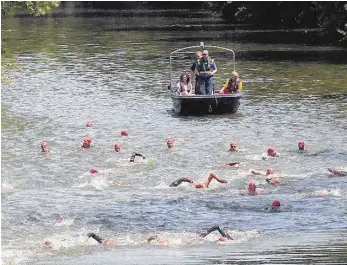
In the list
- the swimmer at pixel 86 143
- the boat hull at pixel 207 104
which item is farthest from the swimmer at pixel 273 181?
the boat hull at pixel 207 104

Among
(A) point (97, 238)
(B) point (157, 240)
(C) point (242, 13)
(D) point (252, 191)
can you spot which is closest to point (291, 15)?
(C) point (242, 13)

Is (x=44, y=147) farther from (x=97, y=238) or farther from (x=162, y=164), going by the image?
(x=97, y=238)

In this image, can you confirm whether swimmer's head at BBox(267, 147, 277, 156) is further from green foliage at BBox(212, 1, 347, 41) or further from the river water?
green foliage at BBox(212, 1, 347, 41)

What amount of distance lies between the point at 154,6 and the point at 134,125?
8792 cm

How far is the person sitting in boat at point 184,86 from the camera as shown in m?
32.9

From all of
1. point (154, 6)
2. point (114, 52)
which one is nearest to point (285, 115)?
point (114, 52)

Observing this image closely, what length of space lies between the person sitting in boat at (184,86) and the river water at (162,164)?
1.00 meters

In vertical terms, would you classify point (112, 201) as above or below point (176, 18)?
above

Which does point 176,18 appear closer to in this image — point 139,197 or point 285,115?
point 285,115

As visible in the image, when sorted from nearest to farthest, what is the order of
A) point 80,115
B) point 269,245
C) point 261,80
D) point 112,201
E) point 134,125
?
point 269,245
point 112,201
point 134,125
point 80,115
point 261,80

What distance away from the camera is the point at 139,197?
2098 centimetres

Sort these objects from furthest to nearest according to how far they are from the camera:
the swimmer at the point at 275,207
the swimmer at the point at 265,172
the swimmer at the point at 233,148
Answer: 1. the swimmer at the point at 233,148
2. the swimmer at the point at 265,172
3. the swimmer at the point at 275,207

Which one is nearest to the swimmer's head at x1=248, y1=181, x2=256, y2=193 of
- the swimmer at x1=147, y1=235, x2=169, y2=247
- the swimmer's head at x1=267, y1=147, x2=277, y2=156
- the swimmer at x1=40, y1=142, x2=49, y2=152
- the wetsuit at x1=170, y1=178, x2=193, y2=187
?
the wetsuit at x1=170, y1=178, x2=193, y2=187

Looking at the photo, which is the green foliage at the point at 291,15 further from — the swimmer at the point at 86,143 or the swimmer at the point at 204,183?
the swimmer at the point at 204,183
